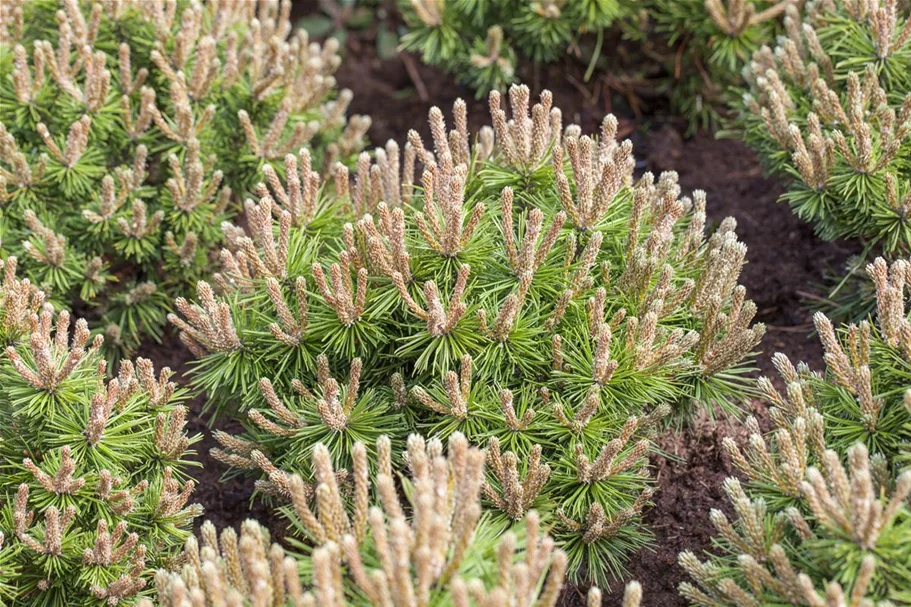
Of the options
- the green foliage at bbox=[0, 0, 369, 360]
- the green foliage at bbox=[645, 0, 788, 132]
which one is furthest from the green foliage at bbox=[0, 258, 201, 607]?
the green foliage at bbox=[645, 0, 788, 132]

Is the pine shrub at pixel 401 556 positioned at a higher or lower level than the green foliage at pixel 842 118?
lower

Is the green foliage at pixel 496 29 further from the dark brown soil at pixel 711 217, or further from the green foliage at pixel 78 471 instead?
the green foliage at pixel 78 471

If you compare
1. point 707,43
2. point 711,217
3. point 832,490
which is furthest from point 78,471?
point 707,43

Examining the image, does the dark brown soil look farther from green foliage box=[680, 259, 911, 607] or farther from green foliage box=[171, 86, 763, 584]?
green foliage box=[680, 259, 911, 607]

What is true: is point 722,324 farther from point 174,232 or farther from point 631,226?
point 174,232

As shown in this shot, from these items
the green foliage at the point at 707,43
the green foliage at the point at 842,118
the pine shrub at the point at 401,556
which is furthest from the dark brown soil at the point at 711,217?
the pine shrub at the point at 401,556
